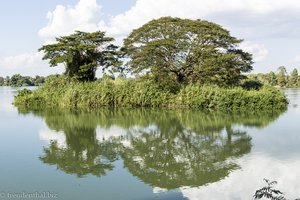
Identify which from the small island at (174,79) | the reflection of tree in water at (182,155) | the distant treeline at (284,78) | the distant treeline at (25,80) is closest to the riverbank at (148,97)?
the small island at (174,79)

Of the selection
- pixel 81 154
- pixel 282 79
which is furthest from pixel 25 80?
pixel 81 154

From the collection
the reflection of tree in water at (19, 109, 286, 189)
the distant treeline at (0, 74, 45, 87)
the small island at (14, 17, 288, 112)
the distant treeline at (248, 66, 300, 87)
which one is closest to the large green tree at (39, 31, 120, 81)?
the small island at (14, 17, 288, 112)

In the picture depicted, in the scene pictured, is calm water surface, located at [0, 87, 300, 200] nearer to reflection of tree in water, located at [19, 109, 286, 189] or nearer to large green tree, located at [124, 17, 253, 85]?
reflection of tree in water, located at [19, 109, 286, 189]

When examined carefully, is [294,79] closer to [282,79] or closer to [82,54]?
[282,79]

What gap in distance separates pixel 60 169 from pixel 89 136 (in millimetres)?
4151

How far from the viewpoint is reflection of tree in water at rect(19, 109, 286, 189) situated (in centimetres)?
765

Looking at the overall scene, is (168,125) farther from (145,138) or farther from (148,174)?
(148,174)

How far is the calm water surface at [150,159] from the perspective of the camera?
259 inches

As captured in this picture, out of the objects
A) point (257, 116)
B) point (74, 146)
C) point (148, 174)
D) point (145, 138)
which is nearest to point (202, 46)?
point (257, 116)

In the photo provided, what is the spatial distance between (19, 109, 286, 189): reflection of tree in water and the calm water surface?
0.02 meters

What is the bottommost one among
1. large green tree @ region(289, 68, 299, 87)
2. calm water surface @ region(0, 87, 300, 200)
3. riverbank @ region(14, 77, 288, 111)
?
calm water surface @ region(0, 87, 300, 200)

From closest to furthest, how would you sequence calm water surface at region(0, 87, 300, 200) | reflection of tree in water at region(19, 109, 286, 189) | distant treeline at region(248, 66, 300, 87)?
calm water surface at region(0, 87, 300, 200) < reflection of tree in water at region(19, 109, 286, 189) < distant treeline at region(248, 66, 300, 87)

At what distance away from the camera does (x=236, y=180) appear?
7.01 meters

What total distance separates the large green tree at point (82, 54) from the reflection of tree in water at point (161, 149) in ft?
36.2
